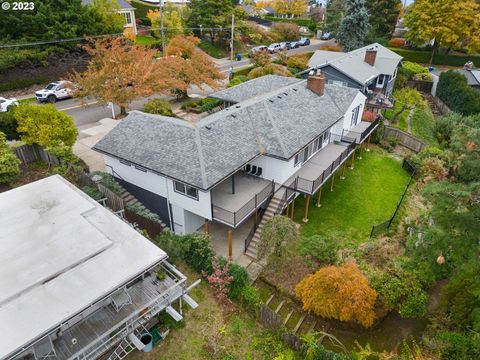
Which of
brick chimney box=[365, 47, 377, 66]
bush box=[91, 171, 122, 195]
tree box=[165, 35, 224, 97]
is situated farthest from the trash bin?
brick chimney box=[365, 47, 377, 66]

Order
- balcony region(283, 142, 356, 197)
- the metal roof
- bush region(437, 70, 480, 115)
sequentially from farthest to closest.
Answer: bush region(437, 70, 480, 115)
balcony region(283, 142, 356, 197)
the metal roof

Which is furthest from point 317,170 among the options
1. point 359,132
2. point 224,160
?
point 359,132

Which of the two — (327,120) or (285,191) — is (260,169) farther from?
(327,120)

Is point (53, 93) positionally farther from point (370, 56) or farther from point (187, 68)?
point (370, 56)

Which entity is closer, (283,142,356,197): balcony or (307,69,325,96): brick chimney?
(283,142,356,197): balcony

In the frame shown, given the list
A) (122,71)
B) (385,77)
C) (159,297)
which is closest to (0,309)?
(159,297)

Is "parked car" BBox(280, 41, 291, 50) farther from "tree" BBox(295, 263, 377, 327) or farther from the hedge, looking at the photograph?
"tree" BBox(295, 263, 377, 327)
